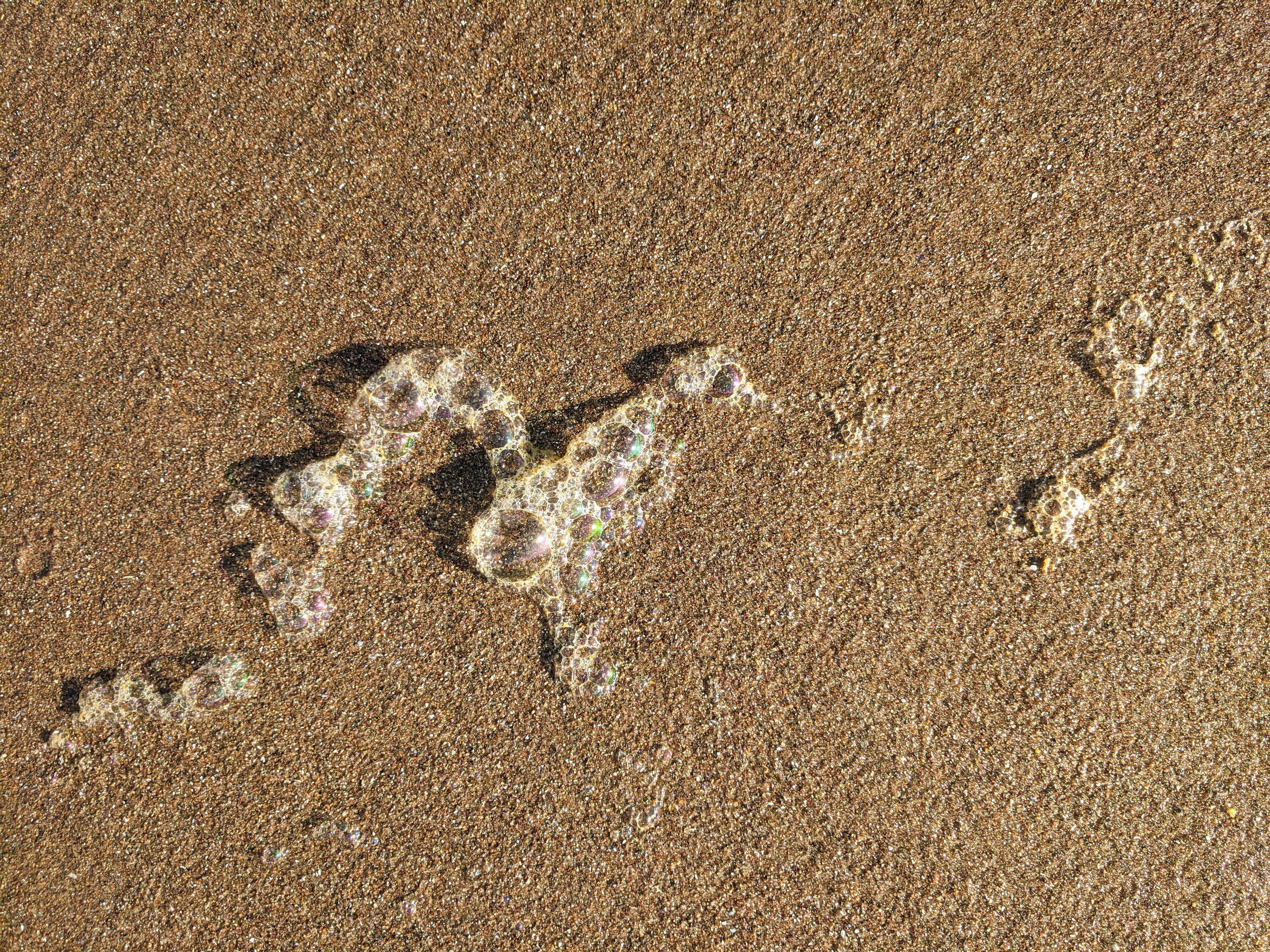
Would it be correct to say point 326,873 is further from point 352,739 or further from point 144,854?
point 144,854

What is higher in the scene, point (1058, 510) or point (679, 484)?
point (679, 484)

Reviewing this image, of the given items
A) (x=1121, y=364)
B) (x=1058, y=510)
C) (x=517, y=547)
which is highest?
(x=517, y=547)

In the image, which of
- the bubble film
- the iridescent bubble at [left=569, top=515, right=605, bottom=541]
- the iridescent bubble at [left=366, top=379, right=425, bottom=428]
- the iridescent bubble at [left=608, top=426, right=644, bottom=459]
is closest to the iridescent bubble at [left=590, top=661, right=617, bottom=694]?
the iridescent bubble at [left=569, top=515, right=605, bottom=541]

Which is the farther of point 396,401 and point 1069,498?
point 396,401

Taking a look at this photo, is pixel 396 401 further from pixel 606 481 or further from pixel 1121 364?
pixel 1121 364

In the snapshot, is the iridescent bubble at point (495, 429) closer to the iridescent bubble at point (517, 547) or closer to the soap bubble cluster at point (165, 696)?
the iridescent bubble at point (517, 547)

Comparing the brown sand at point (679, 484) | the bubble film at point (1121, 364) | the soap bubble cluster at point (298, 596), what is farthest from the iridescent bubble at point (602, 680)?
the bubble film at point (1121, 364)

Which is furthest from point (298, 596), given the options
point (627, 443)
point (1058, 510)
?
point (1058, 510)
